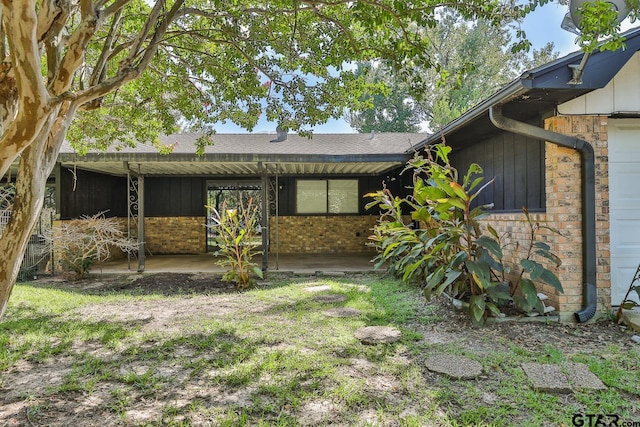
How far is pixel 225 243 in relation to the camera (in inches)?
246

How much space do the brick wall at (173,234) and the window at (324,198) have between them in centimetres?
300

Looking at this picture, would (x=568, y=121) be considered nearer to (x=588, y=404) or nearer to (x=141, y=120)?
(x=588, y=404)

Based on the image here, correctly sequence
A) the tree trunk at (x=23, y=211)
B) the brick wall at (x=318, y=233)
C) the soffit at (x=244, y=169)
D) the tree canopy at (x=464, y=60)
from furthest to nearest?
the tree canopy at (x=464, y=60) < the brick wall at (x=318, y=233) < the soffit at (x=244, y=169) < the tree trunk at (x=23, y=211)

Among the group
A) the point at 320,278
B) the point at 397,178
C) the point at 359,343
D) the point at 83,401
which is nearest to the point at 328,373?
the point at 359,343

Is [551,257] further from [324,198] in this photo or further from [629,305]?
[324,198]

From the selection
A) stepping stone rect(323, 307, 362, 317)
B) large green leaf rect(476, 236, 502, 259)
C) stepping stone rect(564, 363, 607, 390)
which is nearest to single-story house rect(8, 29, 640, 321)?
large green leaf rect(476, 236, 502, 259)

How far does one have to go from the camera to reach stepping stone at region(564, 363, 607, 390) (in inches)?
98.7

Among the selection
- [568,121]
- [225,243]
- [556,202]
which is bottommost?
[225,243]

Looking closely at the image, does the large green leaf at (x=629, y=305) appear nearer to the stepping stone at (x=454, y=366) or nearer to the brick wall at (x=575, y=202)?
the brick wall at (x=575, y=202)

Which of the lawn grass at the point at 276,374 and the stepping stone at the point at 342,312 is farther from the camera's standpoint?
the stepping stone at the point at 342,312

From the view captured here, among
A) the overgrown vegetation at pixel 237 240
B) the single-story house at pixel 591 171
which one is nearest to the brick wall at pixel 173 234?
the overgrown vegetation at pixel 237 240

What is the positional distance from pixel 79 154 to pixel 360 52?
559 centimetres

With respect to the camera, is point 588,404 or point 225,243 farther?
point 225,243

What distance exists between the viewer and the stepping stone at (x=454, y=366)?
273 cm
